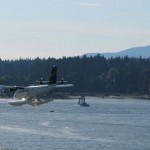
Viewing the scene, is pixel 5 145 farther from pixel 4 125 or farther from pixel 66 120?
A: pixel 66 120

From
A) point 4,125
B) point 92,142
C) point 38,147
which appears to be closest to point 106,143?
point 92,142

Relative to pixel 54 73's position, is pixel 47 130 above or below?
below

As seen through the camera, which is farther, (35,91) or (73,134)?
(73,134)

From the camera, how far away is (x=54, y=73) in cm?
8244

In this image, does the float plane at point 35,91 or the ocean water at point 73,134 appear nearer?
the float plane at point 35,91

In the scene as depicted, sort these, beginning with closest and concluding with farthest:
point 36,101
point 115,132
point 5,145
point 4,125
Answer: point 36,101 → point 5,145 → point 115,132 → point 4,125

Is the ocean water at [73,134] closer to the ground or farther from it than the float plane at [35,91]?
closer to the ground

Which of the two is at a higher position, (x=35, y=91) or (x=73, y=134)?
(x=35, y=91)

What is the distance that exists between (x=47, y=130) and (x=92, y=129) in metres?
6.24

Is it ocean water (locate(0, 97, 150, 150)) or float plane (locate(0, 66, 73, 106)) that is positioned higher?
float plane (locate(0, 66, 73, 106))

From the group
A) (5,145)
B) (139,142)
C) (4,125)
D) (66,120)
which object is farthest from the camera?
(66,120)

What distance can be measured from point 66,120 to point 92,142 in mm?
33099

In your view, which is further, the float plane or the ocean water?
the ocean water

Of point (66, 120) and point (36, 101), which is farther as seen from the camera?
point (66, 120)
